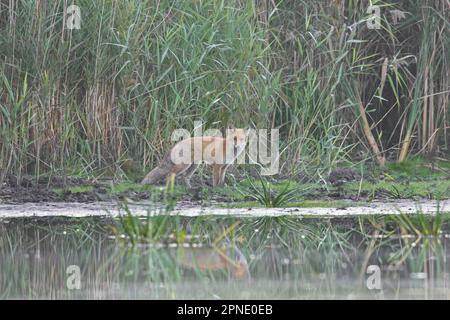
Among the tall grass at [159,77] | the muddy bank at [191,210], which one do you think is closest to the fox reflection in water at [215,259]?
the muddy bank at [191,210]

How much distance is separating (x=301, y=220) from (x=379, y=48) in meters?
3.78

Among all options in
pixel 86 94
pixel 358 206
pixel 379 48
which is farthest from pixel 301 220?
pixel 379 48

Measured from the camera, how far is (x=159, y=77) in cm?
1166

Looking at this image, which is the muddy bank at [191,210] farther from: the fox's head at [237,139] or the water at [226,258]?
the fox's head at [237,139]

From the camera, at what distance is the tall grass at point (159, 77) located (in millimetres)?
11570

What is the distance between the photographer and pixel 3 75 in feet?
37.6

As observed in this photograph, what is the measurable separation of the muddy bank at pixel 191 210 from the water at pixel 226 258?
19 centimetres

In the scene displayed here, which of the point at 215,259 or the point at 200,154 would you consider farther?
the point at 200,154

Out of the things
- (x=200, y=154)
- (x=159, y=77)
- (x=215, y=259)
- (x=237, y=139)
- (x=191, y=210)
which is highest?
(x=159, y=77)

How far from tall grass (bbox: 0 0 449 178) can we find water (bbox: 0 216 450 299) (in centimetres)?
159

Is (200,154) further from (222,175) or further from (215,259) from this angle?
(215,259)

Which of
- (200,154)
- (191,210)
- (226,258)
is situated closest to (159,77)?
(200,154)

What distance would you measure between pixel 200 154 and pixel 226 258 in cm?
351

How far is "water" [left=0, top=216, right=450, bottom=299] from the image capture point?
7125 mm
